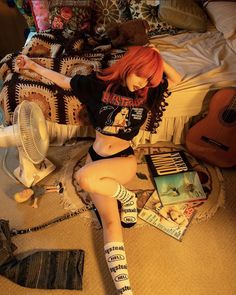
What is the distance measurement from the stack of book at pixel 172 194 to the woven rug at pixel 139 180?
0.04 meters

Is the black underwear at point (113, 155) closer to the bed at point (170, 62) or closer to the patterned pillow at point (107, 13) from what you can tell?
the bed at point (170, 62)

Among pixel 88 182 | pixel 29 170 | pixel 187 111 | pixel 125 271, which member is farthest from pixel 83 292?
pixel 187 111

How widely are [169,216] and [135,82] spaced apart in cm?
82

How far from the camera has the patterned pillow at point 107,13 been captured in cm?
217

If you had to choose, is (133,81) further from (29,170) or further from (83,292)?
(83,292)

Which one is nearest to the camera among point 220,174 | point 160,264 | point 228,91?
point 160,264

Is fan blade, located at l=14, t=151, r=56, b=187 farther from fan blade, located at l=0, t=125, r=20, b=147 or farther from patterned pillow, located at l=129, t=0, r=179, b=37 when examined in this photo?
patterned pillow, located at l=129, t=0, r=179, b=37

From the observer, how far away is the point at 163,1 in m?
2.13

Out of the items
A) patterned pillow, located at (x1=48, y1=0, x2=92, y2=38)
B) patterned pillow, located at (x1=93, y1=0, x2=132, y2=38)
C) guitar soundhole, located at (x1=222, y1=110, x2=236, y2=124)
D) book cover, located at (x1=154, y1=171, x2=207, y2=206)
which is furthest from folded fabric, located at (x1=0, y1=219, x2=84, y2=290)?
patterned pillow, located at (x1=93, y1=0, x2=132, y2=38)

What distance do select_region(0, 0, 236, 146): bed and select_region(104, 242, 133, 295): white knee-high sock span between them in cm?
84

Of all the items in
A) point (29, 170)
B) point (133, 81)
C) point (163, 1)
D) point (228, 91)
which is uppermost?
point (163, 1)

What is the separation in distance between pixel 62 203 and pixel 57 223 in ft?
0.44

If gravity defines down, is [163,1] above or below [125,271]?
above

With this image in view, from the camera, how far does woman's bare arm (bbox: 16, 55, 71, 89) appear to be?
1550 millimetres
